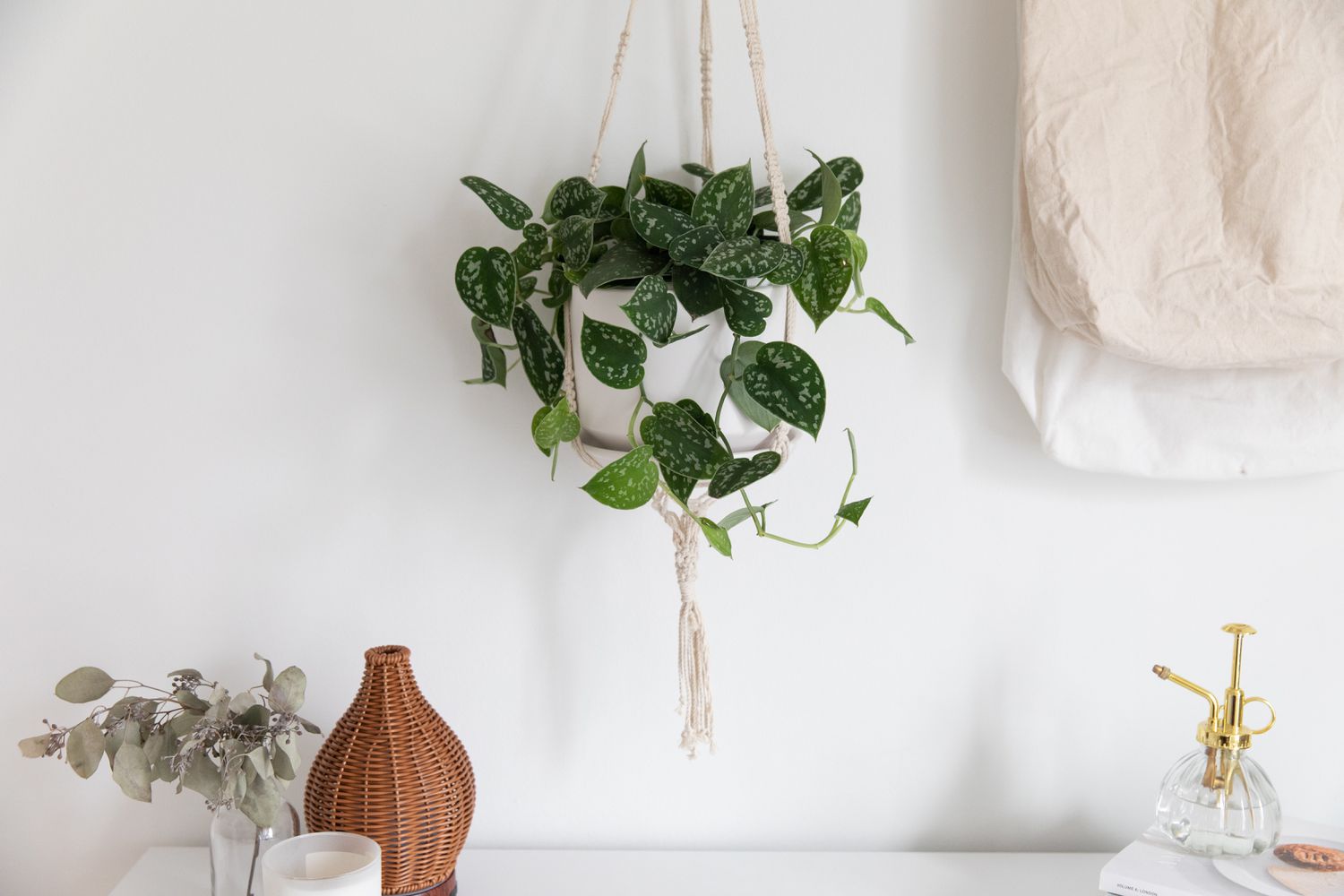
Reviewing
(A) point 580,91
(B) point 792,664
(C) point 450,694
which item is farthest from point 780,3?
(C) point 450,694

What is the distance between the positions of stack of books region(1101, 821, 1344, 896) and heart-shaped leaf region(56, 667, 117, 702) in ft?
2.89

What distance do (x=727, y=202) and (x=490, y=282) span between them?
20 centimetres

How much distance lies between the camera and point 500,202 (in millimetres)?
829

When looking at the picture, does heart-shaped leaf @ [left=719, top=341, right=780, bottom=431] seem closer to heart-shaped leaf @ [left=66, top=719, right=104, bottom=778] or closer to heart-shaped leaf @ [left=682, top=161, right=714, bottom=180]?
heart-shaped leaf @ [left=682, top=161, right=714, bottom=180]

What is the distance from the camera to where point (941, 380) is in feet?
3.27

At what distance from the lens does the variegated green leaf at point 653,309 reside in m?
0.72

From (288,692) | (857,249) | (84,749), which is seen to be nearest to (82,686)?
(84,749)

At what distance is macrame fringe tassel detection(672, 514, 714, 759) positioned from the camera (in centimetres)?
91

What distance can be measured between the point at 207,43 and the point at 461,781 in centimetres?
72

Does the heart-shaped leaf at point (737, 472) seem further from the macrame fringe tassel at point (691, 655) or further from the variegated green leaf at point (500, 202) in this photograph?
the variegated green leaf at point (500, 202)

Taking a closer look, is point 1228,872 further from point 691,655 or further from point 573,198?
point 573,198

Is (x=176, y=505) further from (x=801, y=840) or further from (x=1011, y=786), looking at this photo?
(x=1011, y=786)

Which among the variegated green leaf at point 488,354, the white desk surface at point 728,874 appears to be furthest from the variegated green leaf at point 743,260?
the white desk surface at point 728,874

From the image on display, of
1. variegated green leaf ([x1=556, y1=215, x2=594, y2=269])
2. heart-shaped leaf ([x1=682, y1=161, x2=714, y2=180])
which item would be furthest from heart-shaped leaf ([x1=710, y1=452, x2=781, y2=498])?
heart-shaped leaf ([x1=682, y1=161, x2=714, y2=180])
